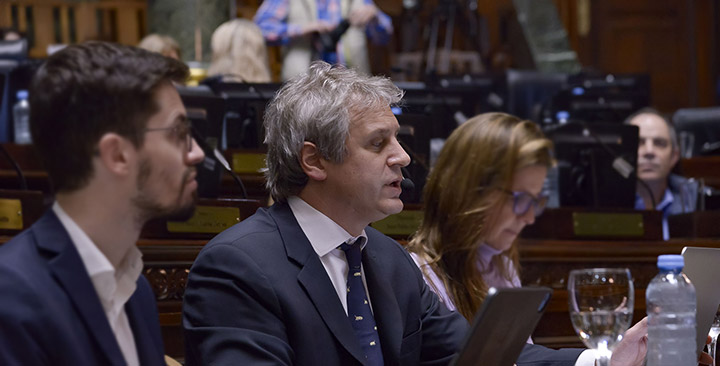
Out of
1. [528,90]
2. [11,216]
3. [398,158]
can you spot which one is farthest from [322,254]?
[528,90]

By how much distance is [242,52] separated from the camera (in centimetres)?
550

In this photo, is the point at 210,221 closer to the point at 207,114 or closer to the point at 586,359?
the point at 207,114

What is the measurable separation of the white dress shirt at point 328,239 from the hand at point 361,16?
3995mm

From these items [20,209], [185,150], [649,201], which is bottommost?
[649,201]

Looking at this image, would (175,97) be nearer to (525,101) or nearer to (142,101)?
(142,101)

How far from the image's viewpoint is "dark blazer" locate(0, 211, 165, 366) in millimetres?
1273

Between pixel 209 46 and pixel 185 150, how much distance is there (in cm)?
627

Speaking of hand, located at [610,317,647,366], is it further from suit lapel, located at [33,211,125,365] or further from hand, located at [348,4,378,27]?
hand, located at [348,4,378,27]

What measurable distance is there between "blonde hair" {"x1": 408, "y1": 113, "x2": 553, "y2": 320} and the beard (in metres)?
1.21

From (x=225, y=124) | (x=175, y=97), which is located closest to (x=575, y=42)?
(x=225, y=124)

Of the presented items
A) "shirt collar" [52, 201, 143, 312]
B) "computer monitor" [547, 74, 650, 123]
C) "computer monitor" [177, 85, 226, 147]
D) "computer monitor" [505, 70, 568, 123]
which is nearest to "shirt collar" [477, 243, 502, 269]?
"computer monitor" [177, 85, 226, 147]

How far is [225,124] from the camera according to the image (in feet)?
13.2

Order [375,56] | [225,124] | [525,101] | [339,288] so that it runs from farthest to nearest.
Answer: [375,56] < [525,101] < [225,124] < [339,288]

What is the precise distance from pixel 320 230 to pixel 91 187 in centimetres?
75
